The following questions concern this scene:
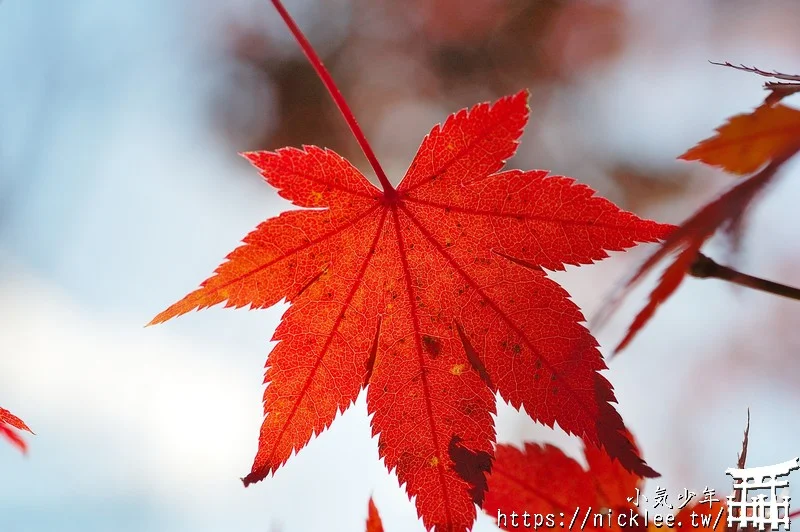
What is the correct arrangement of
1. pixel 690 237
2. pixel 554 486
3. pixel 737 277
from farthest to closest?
pixel 554 486 → pixel 737 277 → pixel 690 237

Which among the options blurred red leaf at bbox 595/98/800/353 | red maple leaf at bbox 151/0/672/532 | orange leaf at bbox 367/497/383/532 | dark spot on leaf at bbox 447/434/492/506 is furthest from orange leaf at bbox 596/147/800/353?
orange leaf at bbox 367/497/383/532

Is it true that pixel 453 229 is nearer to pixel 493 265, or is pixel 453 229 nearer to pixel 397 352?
pixel 493 265

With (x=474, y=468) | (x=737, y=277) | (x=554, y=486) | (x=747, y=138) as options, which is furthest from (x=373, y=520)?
(x=747, y=138)

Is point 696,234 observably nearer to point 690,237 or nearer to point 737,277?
point 690,237

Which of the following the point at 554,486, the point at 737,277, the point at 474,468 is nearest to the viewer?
the point at 737,277

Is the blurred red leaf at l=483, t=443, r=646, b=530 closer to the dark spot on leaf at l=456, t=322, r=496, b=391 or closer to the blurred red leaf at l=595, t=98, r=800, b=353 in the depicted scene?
the dark spot on leaf at l=456, t=322, r=496, b=391

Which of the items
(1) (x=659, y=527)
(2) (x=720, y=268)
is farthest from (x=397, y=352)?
(1) (x=659, y=527)

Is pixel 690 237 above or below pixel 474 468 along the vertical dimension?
above
